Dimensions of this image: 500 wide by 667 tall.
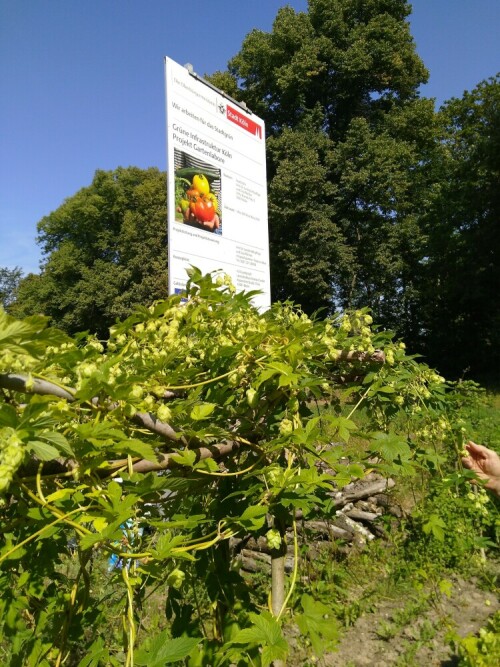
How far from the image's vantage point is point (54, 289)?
25.5 m

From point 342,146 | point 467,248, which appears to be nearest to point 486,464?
point 467,248

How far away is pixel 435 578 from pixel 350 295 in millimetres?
14651

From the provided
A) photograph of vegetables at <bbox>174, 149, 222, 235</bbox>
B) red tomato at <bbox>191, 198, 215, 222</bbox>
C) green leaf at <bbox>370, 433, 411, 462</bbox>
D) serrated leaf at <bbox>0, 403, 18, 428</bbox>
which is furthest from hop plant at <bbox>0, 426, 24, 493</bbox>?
red tomato at <bbox>191, 198, 215, 222</bbox>

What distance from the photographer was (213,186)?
452 centimetres

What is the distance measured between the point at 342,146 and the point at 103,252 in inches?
572

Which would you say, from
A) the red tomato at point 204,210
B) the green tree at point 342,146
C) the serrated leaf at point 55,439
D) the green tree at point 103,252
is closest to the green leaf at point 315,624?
the serrated leaf at point 55,439

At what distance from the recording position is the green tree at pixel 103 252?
21.8 m

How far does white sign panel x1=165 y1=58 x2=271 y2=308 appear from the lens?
13.2ft

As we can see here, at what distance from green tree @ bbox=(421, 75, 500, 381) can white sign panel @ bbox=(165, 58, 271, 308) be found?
11123mm

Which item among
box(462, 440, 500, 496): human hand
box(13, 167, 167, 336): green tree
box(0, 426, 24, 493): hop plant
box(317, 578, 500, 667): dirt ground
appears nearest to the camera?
box(0, 426, 24, 493): hop plant

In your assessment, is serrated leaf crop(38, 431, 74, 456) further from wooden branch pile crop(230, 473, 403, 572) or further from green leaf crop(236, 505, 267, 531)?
wooden branch pile crop(230, 473, 403, 572)

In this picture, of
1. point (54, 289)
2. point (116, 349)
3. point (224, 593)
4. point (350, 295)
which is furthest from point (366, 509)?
point (54, 289)

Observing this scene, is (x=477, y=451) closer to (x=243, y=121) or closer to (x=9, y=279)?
(x=243, y=121)

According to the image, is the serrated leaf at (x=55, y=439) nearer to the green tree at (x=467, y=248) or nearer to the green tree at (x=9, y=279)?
the green tree at (x=467, y=248)
